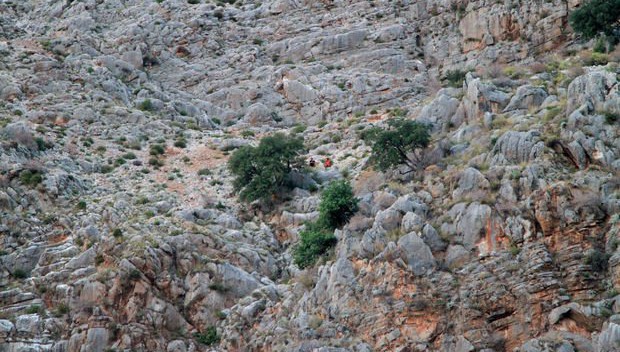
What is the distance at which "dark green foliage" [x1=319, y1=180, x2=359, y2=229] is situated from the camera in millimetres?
39156

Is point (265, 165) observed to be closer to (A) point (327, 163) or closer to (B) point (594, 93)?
(A) point (327, 163)

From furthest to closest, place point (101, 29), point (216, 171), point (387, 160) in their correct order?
point (101, 29)
point (216, 171)
point (387, 160)

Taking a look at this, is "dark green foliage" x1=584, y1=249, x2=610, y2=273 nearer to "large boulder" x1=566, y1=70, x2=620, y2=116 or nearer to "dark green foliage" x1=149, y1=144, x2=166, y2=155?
"large boulder" x1=566, y1=70, x2=620, y2=116

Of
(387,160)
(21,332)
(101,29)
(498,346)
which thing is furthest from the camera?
(101,29)

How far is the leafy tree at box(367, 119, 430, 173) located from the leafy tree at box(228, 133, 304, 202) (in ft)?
16.5

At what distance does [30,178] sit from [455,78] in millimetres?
20622

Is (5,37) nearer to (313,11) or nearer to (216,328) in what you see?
(313,11)

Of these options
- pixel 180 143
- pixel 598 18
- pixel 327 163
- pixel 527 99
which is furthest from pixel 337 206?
pixel 598 18

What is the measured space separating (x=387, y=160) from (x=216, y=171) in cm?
1065

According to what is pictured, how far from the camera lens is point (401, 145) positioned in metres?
41.1

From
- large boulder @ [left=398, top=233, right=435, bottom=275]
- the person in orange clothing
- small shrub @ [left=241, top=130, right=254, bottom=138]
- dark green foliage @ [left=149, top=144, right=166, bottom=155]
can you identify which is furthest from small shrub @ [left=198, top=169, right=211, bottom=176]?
large boulder @ [left=398, top=233, right=435, bottom=275]

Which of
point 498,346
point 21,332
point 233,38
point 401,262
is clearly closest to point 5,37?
point 233,38

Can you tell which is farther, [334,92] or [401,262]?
[334,92]

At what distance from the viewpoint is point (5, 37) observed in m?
61.8
